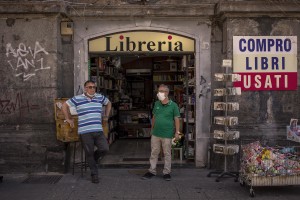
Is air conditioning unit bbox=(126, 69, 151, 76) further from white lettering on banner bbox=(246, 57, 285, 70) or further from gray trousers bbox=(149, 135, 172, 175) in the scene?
gray trousers bbox=(149, 135, 172, 175)

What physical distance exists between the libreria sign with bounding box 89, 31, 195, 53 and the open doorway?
0.77ft

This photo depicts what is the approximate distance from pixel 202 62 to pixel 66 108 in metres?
3.31

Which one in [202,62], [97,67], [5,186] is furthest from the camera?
[97,67]

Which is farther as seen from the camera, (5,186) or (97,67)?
(97,67)

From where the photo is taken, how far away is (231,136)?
826cm

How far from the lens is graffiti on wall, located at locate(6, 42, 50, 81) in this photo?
9.16 m

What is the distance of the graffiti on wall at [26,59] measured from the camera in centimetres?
916

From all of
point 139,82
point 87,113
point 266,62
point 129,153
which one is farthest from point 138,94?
point 87,113

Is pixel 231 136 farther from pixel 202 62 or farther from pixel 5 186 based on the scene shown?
pixel 5 186

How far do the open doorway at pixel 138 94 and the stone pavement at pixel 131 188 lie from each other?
1233 millimetres

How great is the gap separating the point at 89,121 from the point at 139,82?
831 centimetres

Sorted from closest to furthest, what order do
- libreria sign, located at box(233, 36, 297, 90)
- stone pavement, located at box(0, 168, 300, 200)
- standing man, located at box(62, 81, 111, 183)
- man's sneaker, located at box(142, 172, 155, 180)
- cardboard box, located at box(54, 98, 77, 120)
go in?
stone pavement, located at box(0, 168, 300, 200) → standing man, located at box(62, 81, 111, 183) → man's sneaker, located at box(142, 172, 155, 180) → cardboard box, located at box(54, 98, 77, 120) → libreria sign, located at box(233, 36, 297, 90)

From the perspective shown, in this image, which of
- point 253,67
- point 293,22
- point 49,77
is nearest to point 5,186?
point 49,77

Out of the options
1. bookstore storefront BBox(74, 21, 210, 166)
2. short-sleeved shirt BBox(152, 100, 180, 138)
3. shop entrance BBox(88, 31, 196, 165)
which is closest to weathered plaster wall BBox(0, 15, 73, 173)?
bookstore storefront BBox(74, 21, 210, 166)
